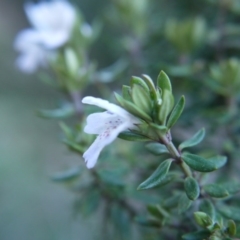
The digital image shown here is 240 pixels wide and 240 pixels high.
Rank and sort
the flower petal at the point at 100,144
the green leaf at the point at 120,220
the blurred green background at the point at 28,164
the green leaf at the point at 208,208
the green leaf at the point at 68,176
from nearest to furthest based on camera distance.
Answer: the flower petal at the point at 100,144 < the green leaf at the point at 208,208 < the green leaf at the point at 68,176 < the green leaf at the point at 120,220 < the blurred green background at the point at 28,164

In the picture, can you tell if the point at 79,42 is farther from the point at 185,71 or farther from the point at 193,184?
the point at 193,184

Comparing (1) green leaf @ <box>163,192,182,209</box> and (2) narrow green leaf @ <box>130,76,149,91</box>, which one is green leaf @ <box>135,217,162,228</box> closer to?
(1) green leaf @ <box>163,192,182,209</box>

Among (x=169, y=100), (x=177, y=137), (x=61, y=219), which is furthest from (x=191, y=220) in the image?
(x=61, y=219)

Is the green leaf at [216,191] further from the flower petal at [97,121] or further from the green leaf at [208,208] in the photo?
the flower petal at [97,121]

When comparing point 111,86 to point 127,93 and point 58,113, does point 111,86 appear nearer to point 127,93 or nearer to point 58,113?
point 58,113

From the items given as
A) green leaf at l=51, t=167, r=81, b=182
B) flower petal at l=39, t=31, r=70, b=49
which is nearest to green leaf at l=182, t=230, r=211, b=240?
green leaf at l=51, t=167, r=81, b=182

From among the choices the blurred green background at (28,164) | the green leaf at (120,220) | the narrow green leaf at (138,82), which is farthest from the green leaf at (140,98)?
the blurred green background at (28,164)
